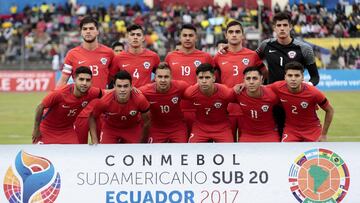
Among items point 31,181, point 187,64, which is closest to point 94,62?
point 187,64

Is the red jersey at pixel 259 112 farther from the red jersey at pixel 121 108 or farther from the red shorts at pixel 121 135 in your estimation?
the red shorts at pixel 121 135

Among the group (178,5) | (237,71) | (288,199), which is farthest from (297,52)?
(178,5)

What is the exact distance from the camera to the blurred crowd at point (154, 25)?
29.6 m

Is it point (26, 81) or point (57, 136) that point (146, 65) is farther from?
point (26, 81)

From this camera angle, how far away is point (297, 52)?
10.0 meters

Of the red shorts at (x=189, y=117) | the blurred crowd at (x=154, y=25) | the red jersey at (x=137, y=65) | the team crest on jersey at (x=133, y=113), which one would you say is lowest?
the blurred crowd at (x=154, y=25)

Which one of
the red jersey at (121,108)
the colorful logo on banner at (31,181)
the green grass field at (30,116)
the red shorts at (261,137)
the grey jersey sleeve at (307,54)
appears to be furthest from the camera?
the green grass field at (30,116)

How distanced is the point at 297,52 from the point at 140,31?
2163 millimetres

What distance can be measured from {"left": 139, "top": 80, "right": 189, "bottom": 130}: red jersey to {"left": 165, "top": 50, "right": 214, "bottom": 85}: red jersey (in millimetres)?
586

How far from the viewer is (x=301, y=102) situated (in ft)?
30.7

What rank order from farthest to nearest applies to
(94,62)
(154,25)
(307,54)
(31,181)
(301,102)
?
(154,25), (94,62), (307,54), (301,102), (31,181)

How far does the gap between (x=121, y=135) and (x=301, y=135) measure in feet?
7.78

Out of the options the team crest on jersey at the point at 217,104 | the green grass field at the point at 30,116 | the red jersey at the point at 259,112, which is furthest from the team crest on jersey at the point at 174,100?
the green grass field at the point at 30,116

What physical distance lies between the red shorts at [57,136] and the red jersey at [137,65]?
1.06m
